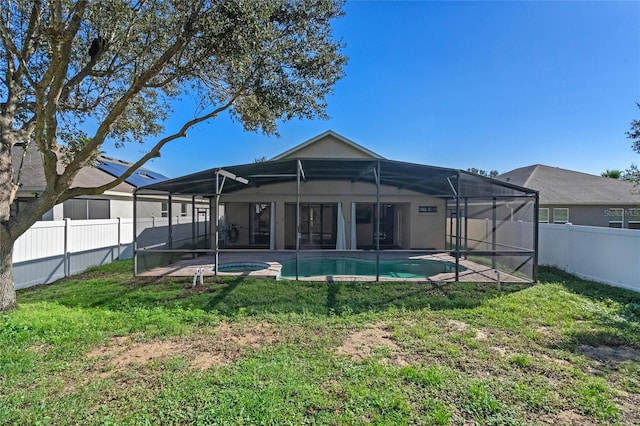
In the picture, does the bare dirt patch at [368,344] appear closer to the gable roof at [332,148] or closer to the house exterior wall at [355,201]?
the house exterior wall at [355,201]

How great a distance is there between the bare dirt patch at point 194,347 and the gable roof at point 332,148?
12.0m

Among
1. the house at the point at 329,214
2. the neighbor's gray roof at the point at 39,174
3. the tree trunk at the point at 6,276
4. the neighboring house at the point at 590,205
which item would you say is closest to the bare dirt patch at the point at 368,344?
the tree trunk at the point at 6,276

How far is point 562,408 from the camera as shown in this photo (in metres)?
3.00

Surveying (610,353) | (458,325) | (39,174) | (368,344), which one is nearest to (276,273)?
(368,344)

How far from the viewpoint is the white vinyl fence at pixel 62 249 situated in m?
7.64

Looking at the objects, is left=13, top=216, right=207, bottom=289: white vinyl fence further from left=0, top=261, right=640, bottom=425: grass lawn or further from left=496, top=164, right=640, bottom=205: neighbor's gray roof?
left=496, top=164, right=640, bottom=205: neighbor's gray roof

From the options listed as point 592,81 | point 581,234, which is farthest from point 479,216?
point 592,81

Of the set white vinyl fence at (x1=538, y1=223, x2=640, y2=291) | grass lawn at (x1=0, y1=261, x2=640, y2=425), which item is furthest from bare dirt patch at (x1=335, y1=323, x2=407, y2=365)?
white vinyl fence at (x1=538, y1=223, x2=640, y2=291)

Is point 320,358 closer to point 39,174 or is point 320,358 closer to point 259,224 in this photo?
point 259,224

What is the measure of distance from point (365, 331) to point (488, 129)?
1926cm

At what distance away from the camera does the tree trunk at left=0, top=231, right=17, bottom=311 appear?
5.60 m

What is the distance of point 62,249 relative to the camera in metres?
8.82

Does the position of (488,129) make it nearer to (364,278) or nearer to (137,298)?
(364,278)

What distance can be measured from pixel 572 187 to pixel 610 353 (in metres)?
15.9
